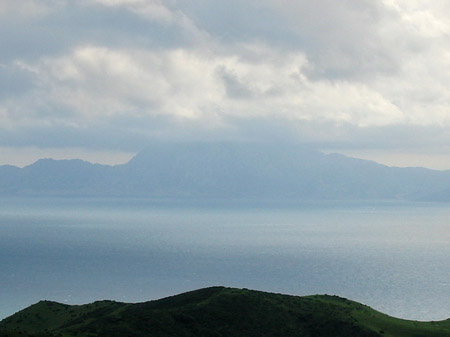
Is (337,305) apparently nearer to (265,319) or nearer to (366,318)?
(366,318)

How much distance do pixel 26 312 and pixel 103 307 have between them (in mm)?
19185

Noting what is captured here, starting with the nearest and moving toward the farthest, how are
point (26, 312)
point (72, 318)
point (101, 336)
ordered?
point (101, 336) → point (72, 318) → point (26, 312)

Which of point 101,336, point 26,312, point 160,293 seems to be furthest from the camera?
point 160,293

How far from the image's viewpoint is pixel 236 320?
87750 mm

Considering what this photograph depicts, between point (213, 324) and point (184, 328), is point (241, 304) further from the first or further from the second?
point (184, 328)

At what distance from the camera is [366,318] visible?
303 ft

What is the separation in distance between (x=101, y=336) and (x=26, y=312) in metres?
49.4

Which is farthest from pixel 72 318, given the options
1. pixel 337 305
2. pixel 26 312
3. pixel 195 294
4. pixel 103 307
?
pixel 337 305

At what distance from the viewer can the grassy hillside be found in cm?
7975

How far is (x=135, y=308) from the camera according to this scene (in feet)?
317

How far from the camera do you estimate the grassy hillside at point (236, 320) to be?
79.8 metres

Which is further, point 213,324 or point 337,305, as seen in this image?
point 337,305

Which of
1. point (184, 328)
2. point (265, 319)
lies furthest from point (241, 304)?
point (184, 328)

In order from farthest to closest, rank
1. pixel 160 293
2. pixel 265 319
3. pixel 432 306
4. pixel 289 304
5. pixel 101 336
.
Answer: pixel 160 293 < pixel 432 306 < pixel 289 304 < pixel 265 319 < pixel 101 336
